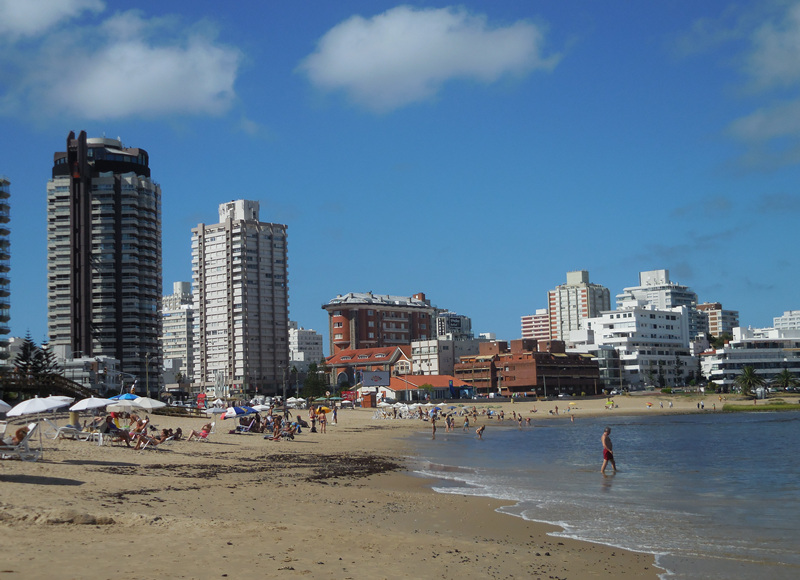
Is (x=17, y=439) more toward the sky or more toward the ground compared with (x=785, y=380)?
more toward the sky

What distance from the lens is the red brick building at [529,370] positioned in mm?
142375

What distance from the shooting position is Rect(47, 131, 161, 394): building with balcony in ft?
406

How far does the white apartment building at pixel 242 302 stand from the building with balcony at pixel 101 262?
1151 inches

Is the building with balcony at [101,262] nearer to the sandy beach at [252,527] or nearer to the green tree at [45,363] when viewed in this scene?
the green tree at [45,363]

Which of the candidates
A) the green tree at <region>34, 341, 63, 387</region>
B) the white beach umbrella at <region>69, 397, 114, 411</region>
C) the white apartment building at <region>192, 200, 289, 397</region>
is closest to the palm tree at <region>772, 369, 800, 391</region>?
the white apartment building at <region>192, 200, 289, 397</region>

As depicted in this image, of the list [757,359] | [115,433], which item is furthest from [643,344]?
[115,433]

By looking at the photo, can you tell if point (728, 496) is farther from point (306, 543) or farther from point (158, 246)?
point (158, 246)

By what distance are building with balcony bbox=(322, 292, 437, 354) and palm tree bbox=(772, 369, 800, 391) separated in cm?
8154

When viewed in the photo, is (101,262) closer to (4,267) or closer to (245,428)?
(4,267)

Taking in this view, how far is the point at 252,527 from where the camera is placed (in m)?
13.5

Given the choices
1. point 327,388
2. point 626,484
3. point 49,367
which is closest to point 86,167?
point 49,367

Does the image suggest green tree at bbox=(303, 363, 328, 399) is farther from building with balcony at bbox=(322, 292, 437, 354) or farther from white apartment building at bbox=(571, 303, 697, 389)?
white apartment building at bbox=(571, 303, 697, 389)

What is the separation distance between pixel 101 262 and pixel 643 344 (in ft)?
352

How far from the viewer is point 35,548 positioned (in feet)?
34.3
